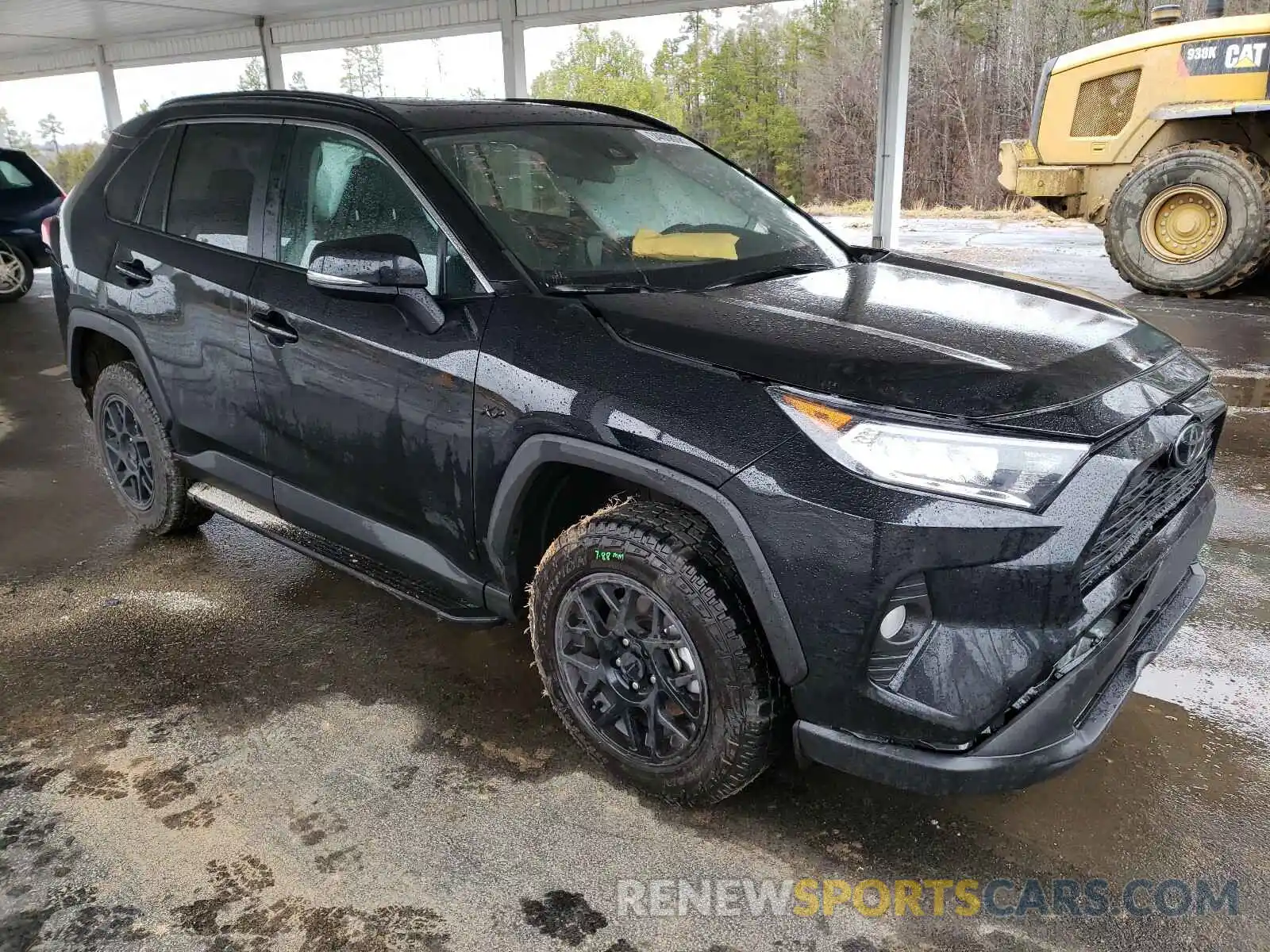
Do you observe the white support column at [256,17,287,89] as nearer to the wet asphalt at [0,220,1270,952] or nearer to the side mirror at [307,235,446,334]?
the wet asphalt at [0,220,1270,952]

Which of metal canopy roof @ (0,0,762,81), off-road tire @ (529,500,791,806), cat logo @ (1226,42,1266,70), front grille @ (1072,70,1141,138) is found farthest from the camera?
metal canopy roof @ (0,0,762,81)

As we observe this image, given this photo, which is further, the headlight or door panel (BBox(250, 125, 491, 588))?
door panel (BBox(250, 125, 491, 588))

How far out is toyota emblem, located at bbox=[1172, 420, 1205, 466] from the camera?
214 centimetres

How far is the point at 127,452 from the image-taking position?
13.3ft

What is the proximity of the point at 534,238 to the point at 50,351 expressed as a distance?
7.15m

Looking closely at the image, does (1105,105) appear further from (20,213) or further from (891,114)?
(20,213)

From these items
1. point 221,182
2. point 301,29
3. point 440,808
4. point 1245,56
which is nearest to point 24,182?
point 301,29

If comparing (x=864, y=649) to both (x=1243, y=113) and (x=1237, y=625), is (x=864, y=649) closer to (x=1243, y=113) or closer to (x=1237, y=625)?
(x=1237, y=625)

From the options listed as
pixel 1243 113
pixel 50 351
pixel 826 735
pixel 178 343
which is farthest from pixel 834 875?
pixel 1243 113

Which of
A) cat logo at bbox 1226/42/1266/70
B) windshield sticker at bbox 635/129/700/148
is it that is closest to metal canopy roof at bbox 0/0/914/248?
cat logo at bbox 1226/42/1266/70

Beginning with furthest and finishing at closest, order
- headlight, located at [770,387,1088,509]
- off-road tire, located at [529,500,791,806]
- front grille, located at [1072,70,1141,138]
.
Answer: front grille, located at [1072,70,1141,138]
off-road tire, located at [529,500,791,806]
headlight, located at [770,387,1088,509]

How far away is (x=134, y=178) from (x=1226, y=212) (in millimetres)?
8801

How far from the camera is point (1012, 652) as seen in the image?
192 centimetres

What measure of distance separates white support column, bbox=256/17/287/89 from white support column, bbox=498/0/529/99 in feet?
15.0
